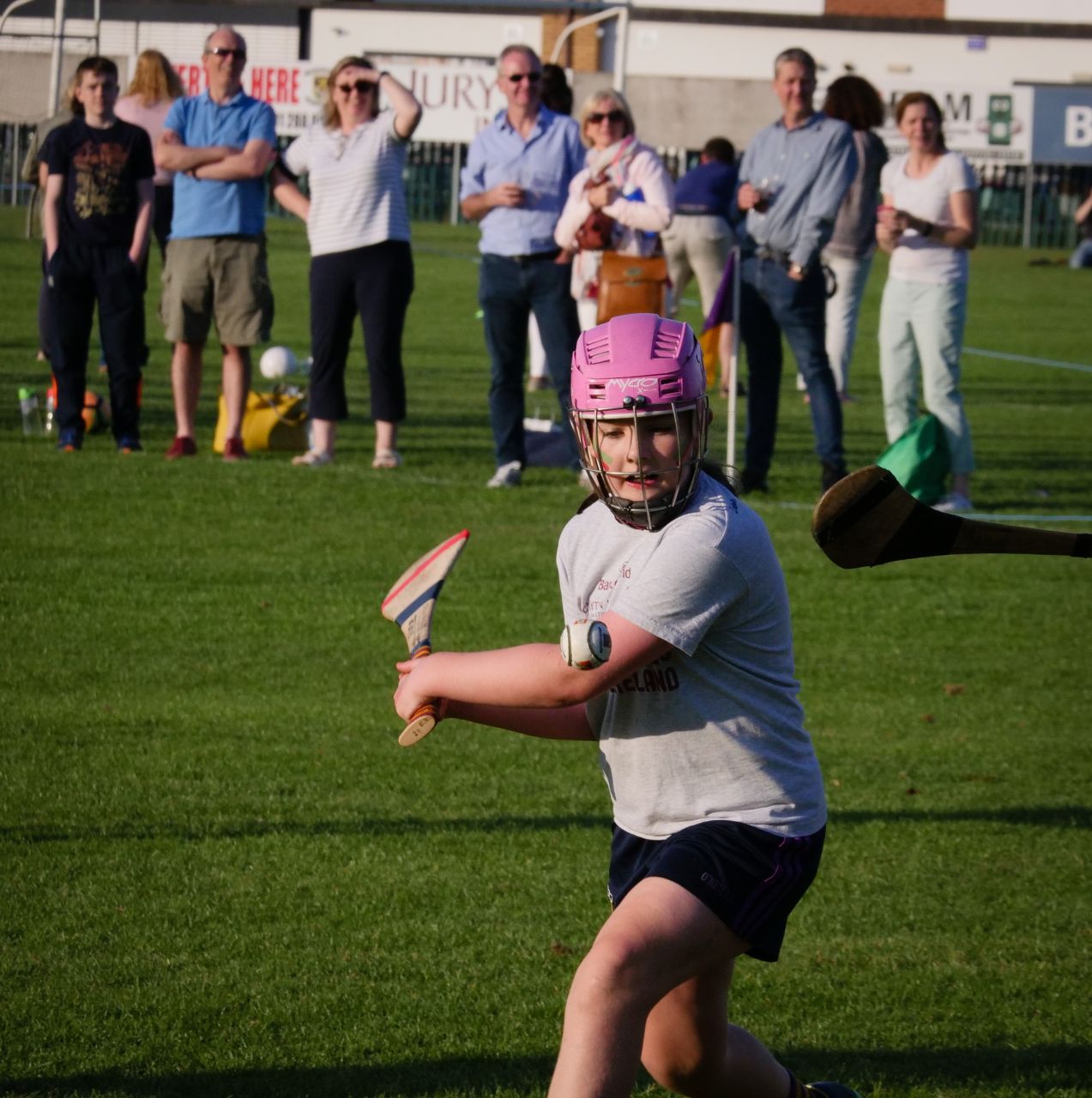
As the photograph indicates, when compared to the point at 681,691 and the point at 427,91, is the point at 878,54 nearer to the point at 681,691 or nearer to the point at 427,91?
the point at 427,91

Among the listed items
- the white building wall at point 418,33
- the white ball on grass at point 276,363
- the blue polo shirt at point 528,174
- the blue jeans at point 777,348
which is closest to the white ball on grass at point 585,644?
the blue jeans at point 777,348

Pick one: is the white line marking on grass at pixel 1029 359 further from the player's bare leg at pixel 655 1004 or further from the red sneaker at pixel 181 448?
the player's bare leg at pixel 655 1004

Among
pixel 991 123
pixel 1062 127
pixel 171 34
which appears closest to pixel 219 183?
pixel 991 123

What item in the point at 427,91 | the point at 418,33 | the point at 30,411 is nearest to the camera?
the point at 30,411

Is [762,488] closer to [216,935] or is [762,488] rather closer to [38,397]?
[38,397]

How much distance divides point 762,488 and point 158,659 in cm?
454

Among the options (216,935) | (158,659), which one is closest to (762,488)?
(158,659)

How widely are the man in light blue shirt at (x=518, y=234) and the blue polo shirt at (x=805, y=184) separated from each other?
1133 millimetres

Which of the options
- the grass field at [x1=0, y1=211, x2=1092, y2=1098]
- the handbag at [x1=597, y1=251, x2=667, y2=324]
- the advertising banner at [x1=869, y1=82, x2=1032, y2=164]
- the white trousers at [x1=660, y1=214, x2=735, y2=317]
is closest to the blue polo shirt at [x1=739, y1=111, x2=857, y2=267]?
the handbag at [x1=597, y1=251, x2=667, y2=324]

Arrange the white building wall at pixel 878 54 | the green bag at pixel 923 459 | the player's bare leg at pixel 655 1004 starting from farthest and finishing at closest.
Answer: the white building wall at pixel 878 54
the green bag at pixel 923 459
the player's bare leg at pixel 655 1004

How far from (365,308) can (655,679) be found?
7.34 meters

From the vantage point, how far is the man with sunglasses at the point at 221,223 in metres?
10.2

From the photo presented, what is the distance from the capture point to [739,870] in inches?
117

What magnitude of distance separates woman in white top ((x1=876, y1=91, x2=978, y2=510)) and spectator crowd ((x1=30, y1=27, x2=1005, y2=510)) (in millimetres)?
13
